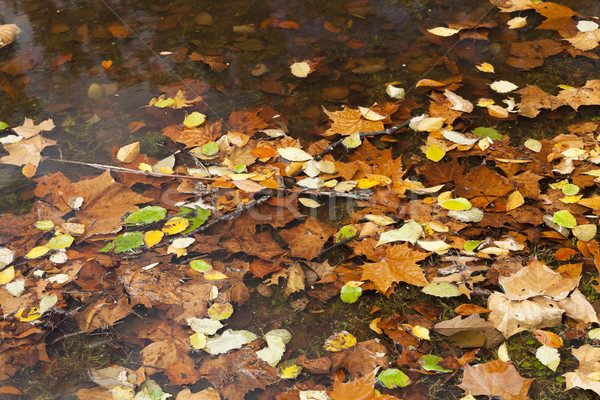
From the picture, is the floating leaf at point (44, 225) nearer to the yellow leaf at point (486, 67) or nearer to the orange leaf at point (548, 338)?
the orange leaf at point (548, 338)

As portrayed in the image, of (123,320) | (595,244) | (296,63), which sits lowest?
(123,320)

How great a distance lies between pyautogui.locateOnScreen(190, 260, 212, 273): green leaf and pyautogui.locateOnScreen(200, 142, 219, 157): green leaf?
0.81m

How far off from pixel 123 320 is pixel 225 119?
154cm

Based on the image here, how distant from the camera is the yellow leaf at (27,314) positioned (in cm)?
215

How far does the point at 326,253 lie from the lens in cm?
239

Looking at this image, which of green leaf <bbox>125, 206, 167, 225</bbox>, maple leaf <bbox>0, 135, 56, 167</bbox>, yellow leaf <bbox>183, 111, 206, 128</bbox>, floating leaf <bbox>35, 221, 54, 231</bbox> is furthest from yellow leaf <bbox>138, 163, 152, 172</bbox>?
maple leaf <bbox>0, 135, 56, 167</bbox>

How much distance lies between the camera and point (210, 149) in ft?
9.52

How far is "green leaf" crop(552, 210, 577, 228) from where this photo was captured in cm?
235

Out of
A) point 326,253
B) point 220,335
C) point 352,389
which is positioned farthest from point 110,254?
point 352,389

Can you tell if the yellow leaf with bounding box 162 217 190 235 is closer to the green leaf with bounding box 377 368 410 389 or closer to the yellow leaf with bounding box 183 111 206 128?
the yellow leaf with bounding box 183 111 206 128

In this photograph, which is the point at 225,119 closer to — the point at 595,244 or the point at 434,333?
the point at 434,333

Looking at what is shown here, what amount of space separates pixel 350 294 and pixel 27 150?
7.64ft

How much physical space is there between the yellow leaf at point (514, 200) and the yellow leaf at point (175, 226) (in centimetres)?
176

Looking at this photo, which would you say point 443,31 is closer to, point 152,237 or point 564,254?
point 564,254
